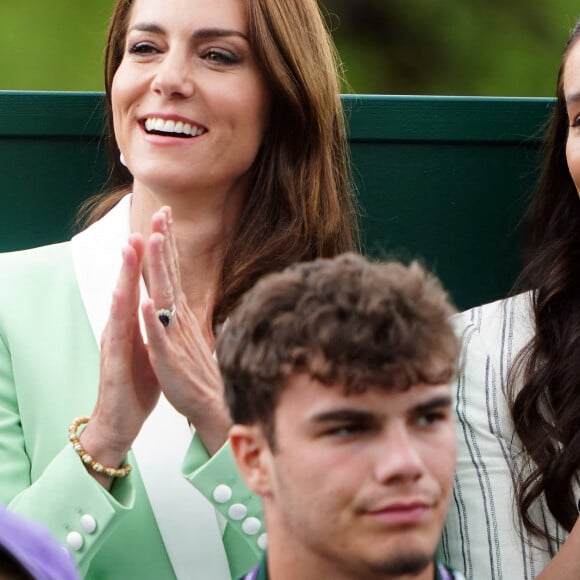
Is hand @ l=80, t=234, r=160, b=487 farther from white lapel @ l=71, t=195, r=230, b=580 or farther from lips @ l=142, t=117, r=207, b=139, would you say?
lips @ l=142, t=117, r=207, b=139

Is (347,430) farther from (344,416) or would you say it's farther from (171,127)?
A: (171,127)

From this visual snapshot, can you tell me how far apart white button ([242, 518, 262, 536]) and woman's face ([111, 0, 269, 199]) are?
64cm

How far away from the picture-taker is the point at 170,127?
8.82 ft

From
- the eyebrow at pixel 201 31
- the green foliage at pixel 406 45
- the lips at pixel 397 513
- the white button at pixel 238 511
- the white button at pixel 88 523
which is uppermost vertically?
the green foliage at pixel 406 45

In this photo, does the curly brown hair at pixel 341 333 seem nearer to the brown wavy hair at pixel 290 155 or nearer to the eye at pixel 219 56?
the brown wavy hair at pixel 290 155

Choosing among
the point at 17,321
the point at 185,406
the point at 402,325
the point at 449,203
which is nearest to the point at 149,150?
the point at 17,321

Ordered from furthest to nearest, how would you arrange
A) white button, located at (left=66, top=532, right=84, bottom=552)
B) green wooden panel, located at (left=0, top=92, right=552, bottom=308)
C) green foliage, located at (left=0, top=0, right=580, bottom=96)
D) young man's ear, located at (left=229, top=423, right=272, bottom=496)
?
1. green foliage, located at (left=0, top=0, right=580, bottom=96)
2. green wooden panel, located at (left=0, top=92, right=552, bottom=308)
3. white button, located at (left=66, top=532, right=84, bottom=552)
4. young man's ear, located at (left=229, top=423, right=272, bottom=496)

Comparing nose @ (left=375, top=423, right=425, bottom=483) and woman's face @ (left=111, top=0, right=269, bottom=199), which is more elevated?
woman's face @ (left=111, top=0, right=269, bottom=199)

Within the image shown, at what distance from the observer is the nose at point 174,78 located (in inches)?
105

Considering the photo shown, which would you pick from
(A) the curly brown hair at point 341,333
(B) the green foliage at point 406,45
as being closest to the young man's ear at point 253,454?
(A) the curly brown hair at point 341,333

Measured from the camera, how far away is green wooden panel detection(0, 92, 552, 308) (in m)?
3.10

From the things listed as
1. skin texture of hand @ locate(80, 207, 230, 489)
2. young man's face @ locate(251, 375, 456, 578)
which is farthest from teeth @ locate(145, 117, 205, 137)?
young man's face @ locate(251, 375, 456, 578)

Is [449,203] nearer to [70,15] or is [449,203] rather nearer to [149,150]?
[149,150]

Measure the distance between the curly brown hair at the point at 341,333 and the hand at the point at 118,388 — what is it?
505 mm
